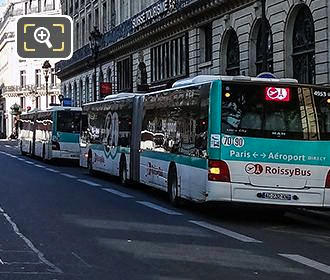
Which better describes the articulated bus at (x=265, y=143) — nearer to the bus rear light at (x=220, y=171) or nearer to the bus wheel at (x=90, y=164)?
the bus rear light at (x=220, y=171)

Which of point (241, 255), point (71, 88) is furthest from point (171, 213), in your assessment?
point (71, 88)

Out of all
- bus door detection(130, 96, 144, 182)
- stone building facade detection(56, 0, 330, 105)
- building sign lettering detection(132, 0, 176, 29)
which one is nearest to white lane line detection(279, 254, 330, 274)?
bus door detection(130, 96, 144, 182)

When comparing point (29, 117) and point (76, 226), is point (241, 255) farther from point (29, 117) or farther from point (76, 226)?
point (29, 117)

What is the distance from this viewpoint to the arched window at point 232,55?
33.9 metres

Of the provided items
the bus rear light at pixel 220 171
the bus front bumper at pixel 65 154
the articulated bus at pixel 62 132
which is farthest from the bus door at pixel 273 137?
the bus front bumper at pixel 65 154

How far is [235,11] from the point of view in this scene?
3328 cm

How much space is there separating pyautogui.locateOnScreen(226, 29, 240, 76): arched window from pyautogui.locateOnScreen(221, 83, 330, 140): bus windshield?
63.1 feet

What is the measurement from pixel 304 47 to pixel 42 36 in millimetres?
16916

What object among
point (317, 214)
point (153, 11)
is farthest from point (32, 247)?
point (153, 11)

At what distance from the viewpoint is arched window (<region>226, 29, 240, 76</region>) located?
33.9 meters

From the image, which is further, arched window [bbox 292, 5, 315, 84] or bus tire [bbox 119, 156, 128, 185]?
arched window [bbox 292, 5, 315, 84]

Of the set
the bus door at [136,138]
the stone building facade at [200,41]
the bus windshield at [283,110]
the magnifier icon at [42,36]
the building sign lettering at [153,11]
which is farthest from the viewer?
the building sign lettering at [153,11]

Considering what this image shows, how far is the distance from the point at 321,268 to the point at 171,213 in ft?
20.5

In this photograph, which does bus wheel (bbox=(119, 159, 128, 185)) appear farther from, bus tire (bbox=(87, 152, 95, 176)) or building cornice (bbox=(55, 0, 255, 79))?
building cornice (bbox=(55, 0, 255, 79))
